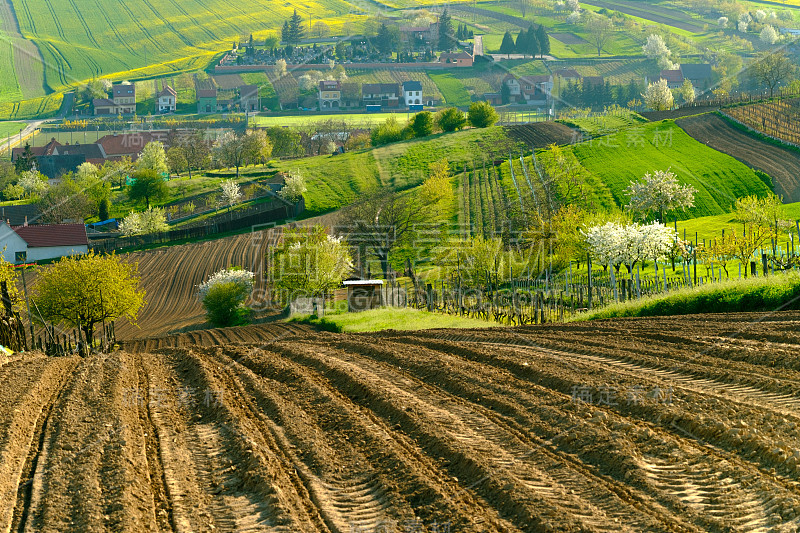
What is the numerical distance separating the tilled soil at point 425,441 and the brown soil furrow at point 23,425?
0.06m

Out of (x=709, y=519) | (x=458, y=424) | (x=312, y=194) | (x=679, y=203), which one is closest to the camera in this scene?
(x=709, y=519)

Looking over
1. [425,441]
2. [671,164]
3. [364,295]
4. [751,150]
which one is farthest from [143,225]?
[425,441]

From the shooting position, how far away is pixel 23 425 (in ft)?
51.5

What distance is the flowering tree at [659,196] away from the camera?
66.6 meters

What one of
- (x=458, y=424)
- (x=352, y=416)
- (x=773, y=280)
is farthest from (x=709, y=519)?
(x=773, y=280)

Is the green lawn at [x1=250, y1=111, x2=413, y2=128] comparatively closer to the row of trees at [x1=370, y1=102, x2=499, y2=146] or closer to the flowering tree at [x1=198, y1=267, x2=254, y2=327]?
the row of trees at [x1=370, y1=102, x2=499, y2=146]

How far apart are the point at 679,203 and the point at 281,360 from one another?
5389 cm

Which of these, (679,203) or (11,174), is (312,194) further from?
(11,174)

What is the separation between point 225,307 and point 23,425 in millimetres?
35980

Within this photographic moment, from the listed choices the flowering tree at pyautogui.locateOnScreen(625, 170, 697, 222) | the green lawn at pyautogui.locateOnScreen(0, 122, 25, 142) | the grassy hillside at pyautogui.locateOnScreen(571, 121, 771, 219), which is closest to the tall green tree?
the grassy hillside at pyautogui.locateOnScreen(571, 121, 771, 219)

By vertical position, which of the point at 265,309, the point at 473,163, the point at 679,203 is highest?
the point at 473,163

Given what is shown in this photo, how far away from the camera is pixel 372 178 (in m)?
94.3

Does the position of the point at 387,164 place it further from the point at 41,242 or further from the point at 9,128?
the point at 9,128

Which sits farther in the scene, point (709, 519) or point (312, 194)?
point (312, 194)
